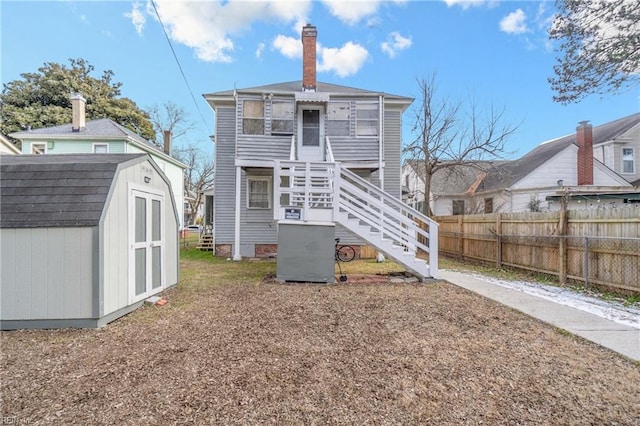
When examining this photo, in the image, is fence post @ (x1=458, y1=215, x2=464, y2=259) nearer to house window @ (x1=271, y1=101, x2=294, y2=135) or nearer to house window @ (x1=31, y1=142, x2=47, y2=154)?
house window @ (x1=271, y1=101, x2=294, y2=135)

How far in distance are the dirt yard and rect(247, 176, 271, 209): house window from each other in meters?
7.33

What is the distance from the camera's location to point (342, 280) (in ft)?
24.8

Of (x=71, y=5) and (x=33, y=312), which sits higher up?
(x=71, y=5)

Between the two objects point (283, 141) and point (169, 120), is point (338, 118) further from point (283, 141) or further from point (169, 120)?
point (169, 120)

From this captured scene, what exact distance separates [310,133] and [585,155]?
15.8 meters

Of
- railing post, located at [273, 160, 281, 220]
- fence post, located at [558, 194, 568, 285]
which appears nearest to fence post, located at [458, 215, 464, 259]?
fence post, located at [558, 194, 568, 285]

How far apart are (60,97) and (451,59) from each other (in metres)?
30.7

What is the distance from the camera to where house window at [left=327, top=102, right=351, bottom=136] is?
1176 cm

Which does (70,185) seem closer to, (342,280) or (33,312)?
(33,312)

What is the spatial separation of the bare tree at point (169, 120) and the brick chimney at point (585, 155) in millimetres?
32268

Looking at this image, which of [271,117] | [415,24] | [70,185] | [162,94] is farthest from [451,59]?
[162,94]

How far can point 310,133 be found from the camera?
1188cm

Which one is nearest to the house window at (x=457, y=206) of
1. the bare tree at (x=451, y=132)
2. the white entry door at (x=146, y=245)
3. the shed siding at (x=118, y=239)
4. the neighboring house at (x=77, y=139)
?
the bare tree at (x=451, y=132)

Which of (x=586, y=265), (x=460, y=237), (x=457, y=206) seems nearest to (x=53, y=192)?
(x=586, y=265)
